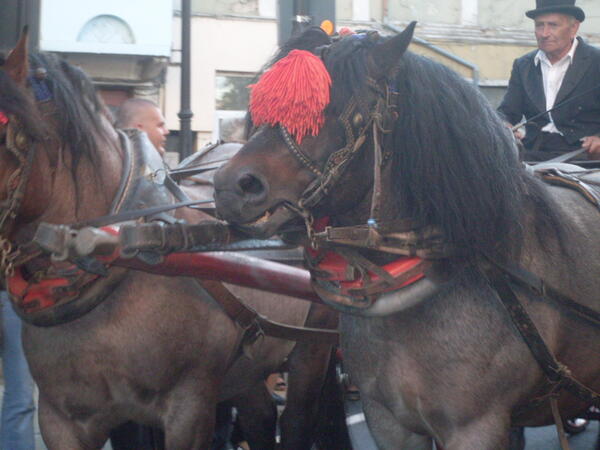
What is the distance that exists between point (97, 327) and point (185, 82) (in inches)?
155

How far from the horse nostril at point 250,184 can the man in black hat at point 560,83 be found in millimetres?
2164

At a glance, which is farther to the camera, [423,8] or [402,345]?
[423,8]

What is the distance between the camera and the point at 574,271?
3.03 metres

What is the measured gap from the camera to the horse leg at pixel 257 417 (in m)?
4.80

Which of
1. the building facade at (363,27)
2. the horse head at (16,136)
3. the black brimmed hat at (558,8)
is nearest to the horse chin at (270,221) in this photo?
the horse head at (16,136)

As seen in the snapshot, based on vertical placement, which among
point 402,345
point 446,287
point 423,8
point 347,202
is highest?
point 423,8

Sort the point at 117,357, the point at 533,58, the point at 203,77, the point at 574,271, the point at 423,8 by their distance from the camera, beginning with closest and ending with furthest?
the point at 574,271 → the point at 117,357 → the point at 533,58 → the point at 203,77 → the point at 423,8

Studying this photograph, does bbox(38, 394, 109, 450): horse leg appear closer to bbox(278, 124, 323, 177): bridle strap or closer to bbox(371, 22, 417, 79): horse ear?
bbox(278, 124, 323, 177): bridle strap

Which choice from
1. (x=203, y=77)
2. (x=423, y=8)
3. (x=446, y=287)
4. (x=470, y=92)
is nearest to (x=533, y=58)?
(x=470, y=92)

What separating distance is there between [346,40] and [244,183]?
1.88 ft

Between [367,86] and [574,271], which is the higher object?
[367,86]

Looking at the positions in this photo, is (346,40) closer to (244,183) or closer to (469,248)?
(244,183)

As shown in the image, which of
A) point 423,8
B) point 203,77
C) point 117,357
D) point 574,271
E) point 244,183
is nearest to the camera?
point 244,183

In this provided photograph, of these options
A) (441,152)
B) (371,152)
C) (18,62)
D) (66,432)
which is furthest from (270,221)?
(66,432)
